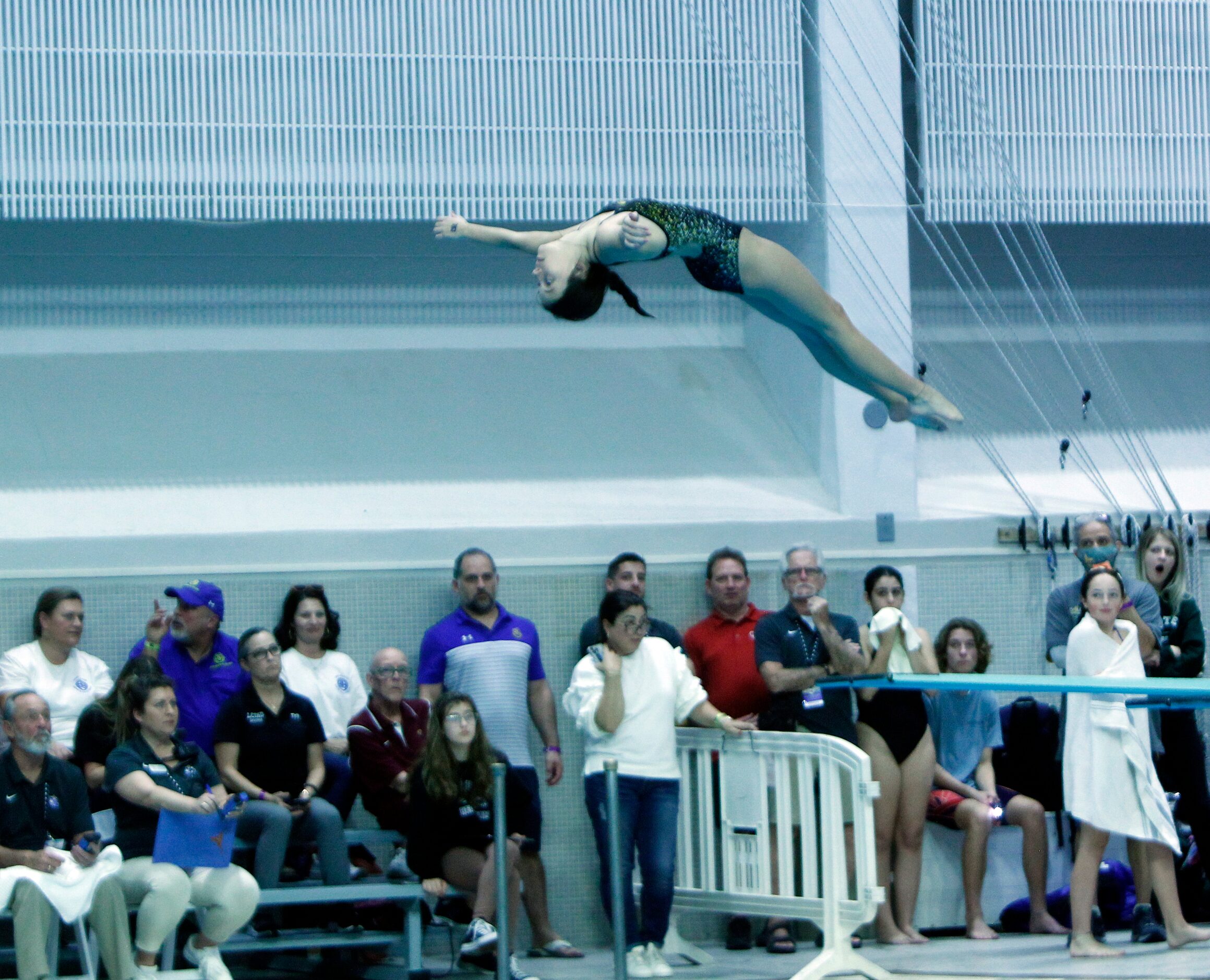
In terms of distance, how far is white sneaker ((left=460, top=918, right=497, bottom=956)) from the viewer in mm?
5699

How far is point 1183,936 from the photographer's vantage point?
19.8 feet

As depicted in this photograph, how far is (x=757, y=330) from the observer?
866 centimetres

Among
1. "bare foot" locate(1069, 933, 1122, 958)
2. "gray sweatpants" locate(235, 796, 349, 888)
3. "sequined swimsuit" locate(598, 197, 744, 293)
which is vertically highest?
"sequined swimsuit" locate(598, 197, 744, 293)

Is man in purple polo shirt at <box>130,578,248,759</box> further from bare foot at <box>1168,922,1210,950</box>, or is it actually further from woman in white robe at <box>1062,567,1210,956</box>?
bare foot at <box>1168,922,1210,950</box>

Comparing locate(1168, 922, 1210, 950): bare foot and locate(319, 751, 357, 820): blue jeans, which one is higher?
locate(319, 751, 357, 820): blue jeans

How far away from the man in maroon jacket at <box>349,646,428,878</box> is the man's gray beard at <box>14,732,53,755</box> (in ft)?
3.97

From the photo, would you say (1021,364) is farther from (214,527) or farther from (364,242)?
(214,527)

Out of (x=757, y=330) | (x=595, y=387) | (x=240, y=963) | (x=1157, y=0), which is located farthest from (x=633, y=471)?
(x=1157, y=0)

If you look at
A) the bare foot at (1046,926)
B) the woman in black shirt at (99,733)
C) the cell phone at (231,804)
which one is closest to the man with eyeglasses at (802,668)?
the bare foot at (1046,926)

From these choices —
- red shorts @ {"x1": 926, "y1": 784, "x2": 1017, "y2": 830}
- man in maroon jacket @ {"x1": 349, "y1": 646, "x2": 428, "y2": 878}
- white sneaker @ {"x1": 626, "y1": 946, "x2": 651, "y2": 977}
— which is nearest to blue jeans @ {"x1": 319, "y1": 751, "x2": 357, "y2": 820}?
man in maroon jacket @ {"x1": 349, "y1": 646, "x2": 428, "y2": 878}

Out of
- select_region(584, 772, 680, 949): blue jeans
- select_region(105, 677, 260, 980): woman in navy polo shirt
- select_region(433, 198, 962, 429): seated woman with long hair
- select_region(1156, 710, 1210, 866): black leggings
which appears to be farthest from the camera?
select_region(1156, 710, 1210, 866): black leggings

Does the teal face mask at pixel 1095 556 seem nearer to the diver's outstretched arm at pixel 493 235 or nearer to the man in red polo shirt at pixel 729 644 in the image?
the man in red polo shirt at pixel 729 644

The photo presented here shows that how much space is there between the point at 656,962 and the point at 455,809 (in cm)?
97

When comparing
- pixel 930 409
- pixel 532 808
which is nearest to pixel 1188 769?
pixel 930 409
